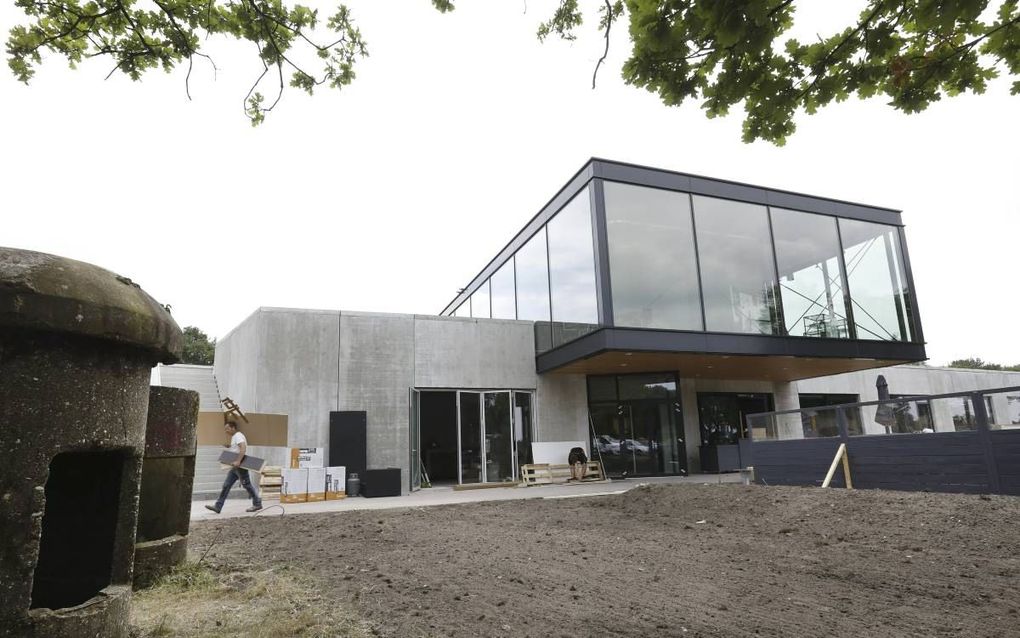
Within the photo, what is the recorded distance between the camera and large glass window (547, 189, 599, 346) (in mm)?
14750

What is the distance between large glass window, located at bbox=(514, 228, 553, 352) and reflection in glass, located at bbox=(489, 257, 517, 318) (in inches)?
26.2

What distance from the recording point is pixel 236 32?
4977 mm

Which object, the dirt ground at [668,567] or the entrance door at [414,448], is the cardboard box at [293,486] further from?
the dirt ground at [668,567]

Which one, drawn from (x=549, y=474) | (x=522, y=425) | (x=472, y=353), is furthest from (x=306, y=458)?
(x=549, y=474)

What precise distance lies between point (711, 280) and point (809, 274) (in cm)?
360

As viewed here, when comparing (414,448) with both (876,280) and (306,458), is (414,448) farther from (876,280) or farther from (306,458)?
(876,280)

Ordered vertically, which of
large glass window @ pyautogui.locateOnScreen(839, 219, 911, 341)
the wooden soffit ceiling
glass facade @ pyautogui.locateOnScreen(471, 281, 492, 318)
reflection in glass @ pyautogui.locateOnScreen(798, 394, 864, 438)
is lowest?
reflection in glass @ pyautogui.locateOnScreen(798, 394, 864, 438)

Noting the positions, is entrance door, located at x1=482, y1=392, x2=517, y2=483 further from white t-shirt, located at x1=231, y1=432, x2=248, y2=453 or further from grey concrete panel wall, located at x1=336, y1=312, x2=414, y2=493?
white t-shirt, located at x1=231, y1=432, x2=248, y2=453

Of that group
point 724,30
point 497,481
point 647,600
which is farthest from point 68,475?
point 497,481

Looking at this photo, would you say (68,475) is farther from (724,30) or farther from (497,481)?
(497,481)

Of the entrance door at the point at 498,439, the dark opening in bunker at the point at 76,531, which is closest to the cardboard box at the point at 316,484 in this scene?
the entrance door at the point at 498,439

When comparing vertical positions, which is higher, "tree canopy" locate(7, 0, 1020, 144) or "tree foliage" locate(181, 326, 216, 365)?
"tree foliage" locate(181, 326, 216, 365)

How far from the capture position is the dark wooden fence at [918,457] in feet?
24.6

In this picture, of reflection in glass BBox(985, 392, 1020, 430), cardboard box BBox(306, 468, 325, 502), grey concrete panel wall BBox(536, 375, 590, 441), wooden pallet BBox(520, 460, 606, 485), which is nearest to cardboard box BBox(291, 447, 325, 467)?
cardboard box BBox(306, 468, 325, 502)
